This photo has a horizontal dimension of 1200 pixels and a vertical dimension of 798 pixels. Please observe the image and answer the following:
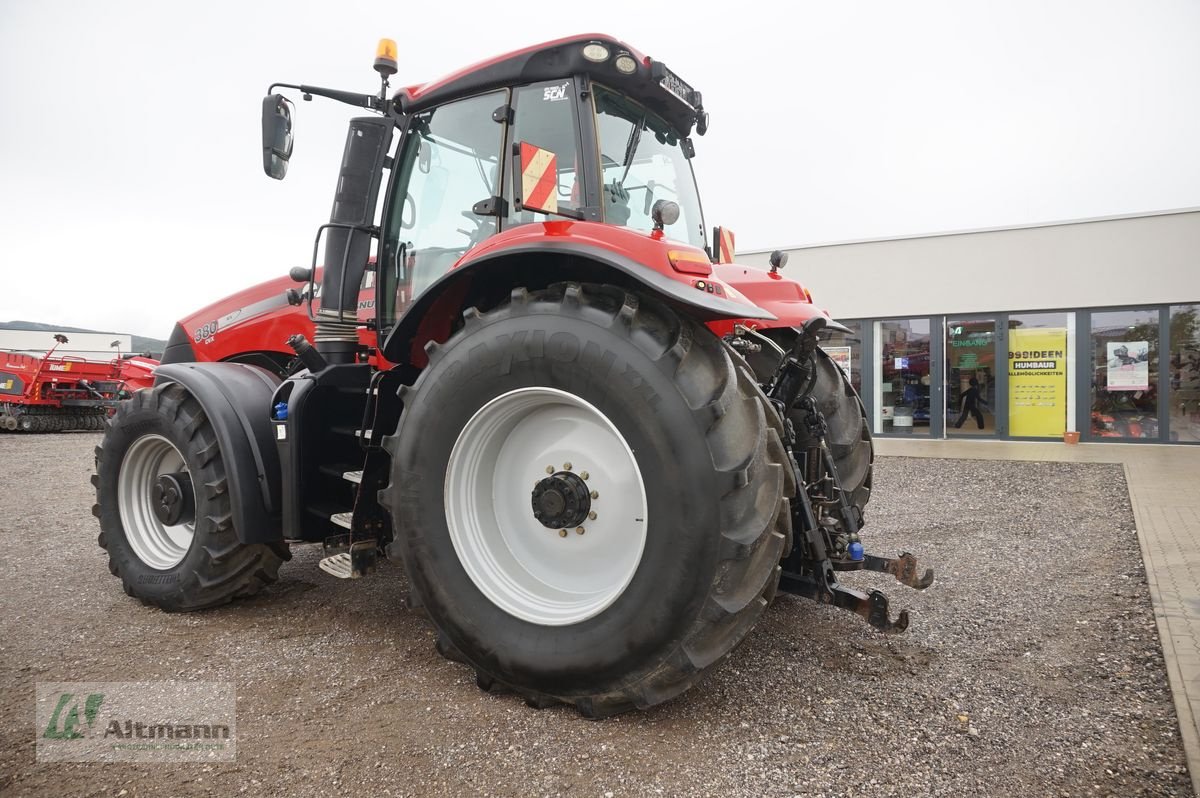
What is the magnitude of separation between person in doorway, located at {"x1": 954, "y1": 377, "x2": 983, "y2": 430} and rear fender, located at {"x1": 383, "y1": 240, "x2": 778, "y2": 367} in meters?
11.6

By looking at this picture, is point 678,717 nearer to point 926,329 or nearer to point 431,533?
point 431,533

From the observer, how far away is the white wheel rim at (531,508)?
8.14 ft

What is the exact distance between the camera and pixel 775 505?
2227mm

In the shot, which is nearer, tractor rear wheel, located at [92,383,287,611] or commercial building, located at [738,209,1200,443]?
tractor rear wheel, located at [92,383,287,611]

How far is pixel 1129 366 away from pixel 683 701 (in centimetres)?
1248

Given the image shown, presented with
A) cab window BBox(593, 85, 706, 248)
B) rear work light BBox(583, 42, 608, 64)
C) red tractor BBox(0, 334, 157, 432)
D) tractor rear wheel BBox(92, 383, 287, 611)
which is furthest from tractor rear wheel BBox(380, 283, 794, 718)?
red tractor BBox(0, 334, 157, 432)

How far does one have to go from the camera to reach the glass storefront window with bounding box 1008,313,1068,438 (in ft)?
40.0

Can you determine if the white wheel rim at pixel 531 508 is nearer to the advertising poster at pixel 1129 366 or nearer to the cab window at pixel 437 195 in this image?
the cab window at pixel 437 195

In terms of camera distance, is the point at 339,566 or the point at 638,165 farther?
the point at 638,165

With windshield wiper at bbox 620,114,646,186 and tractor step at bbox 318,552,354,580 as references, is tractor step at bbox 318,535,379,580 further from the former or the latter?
windshield wiper at bbox 620,114,646,186

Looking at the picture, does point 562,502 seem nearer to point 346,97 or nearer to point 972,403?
point 346,97

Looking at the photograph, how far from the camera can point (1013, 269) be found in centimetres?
1239

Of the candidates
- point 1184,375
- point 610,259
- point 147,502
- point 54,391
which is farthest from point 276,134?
point 54,391

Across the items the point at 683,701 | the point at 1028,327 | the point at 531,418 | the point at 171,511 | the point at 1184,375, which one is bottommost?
the point at 683,701
